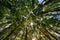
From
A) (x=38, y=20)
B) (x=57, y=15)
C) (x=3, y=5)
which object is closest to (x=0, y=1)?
(x=3, y=5)

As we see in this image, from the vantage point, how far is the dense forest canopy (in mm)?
6006

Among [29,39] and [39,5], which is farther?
[39,5]

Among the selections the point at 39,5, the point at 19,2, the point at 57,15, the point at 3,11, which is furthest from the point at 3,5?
the point at 57,15

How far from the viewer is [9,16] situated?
6.41 m

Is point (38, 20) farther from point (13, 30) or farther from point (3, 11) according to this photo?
point (3, 11)

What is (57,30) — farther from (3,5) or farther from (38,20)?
(3,5)

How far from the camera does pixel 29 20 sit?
608 centimetres

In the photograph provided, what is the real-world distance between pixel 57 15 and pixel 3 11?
231 centimetres

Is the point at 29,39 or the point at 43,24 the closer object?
the point at 29,39

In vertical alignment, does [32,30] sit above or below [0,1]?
below

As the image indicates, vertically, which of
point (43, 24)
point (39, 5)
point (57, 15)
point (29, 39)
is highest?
point (39, 5)

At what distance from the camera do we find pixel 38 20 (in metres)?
6.22

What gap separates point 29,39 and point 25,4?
1532 millimetres

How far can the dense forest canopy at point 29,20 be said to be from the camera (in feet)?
19.7
